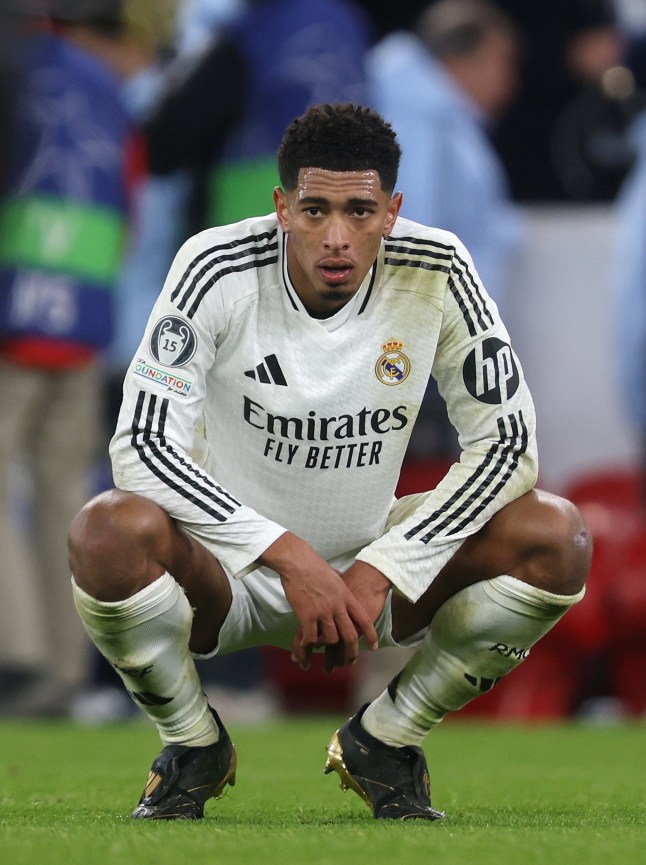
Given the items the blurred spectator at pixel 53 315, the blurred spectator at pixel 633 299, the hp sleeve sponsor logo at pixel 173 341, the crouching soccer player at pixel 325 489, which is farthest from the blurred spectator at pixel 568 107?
the hp sleeve sponsor logo at pixel 173 341

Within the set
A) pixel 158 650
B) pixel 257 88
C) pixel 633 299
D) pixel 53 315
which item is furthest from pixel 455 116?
pixel 158 650

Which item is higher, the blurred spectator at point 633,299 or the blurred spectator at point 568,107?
the blurred spectator at point 568,107

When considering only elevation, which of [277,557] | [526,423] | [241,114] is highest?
[241,114]

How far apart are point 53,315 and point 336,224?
394 cm

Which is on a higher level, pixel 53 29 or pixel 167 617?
pixel 53 29

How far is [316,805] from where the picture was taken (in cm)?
389

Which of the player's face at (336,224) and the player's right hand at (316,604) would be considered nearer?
the player's right hand at (316,604)

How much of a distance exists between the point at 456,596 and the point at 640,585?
156 inches

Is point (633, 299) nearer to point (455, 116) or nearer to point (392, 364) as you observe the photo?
point (455, 116)

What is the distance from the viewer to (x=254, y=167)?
8.04 metres

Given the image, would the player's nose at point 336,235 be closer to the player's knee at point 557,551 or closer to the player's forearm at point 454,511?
the player's forearm at point 454,511

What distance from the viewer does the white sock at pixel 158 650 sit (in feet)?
11.0

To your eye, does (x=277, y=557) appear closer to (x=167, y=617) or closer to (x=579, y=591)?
(x=167, y=617)

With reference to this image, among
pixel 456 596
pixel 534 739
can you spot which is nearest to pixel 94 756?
pixel 534 739
